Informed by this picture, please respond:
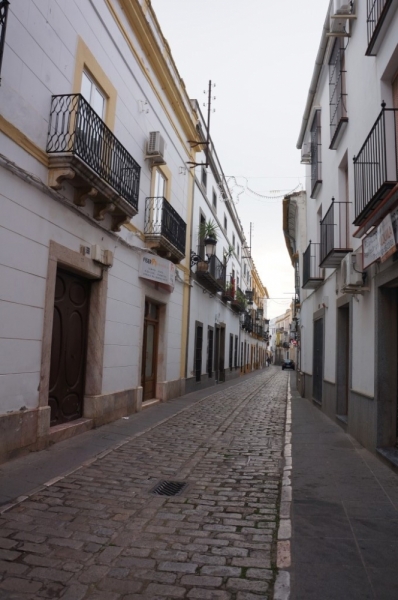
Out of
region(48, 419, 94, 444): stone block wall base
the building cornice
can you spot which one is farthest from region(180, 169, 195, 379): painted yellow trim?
region(48, 419, 94, 444): stone block wall base

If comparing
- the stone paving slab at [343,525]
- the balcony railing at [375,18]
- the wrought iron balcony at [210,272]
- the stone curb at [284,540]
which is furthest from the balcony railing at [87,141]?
the wrought iron balcony at [210,272]

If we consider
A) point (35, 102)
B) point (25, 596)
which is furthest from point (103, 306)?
point (25, 596)

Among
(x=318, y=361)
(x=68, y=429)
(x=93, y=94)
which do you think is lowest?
(x=68, y=429)

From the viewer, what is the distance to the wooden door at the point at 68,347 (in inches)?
273

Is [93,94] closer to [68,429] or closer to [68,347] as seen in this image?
[68,347]

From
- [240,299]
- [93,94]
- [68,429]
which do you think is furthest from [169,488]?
[240,299]

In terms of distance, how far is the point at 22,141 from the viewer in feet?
18.5

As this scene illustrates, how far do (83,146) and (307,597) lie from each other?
579cm

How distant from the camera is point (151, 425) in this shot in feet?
28.0

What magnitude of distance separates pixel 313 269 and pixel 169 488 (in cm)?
818

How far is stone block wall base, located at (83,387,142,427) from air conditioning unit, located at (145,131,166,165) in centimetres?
474

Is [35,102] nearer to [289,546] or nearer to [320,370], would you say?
[289,546]

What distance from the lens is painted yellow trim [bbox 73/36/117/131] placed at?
702 cm

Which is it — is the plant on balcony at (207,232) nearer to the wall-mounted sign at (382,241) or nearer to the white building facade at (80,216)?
the white building facade at (80,216)
